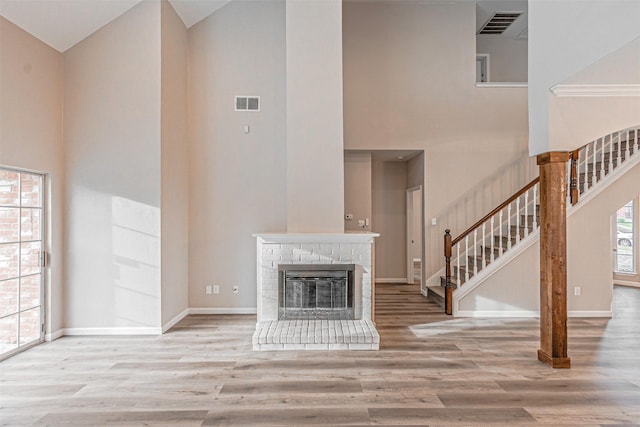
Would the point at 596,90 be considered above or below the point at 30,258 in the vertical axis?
above

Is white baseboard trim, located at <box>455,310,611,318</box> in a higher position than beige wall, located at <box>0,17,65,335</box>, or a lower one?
lower

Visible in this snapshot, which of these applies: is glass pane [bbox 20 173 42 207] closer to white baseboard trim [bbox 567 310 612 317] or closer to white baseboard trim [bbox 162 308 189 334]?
white baseboard trim [bbox 162 308 189 334]

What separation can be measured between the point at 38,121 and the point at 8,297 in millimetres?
1990

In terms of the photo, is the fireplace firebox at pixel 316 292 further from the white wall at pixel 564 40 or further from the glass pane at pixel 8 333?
the glass pane at pixel 8 333

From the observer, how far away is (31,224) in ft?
15.0

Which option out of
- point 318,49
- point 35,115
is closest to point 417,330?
point 318,49

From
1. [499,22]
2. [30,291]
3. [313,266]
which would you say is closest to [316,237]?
[313,266]

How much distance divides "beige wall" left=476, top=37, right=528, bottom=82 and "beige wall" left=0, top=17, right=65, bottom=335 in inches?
296

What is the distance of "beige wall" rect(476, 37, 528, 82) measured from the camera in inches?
316

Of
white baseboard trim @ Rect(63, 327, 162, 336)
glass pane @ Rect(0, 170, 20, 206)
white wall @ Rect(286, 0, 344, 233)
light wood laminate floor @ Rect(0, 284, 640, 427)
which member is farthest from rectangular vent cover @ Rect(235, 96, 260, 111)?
white baseboard trim @ Rect(63, 327, 162, 336)

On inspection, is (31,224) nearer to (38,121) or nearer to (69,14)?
(38,121)

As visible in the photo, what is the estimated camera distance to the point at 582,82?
3568 millimetres

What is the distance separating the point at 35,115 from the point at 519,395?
570cm

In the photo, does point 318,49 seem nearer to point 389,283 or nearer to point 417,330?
point 417,330
